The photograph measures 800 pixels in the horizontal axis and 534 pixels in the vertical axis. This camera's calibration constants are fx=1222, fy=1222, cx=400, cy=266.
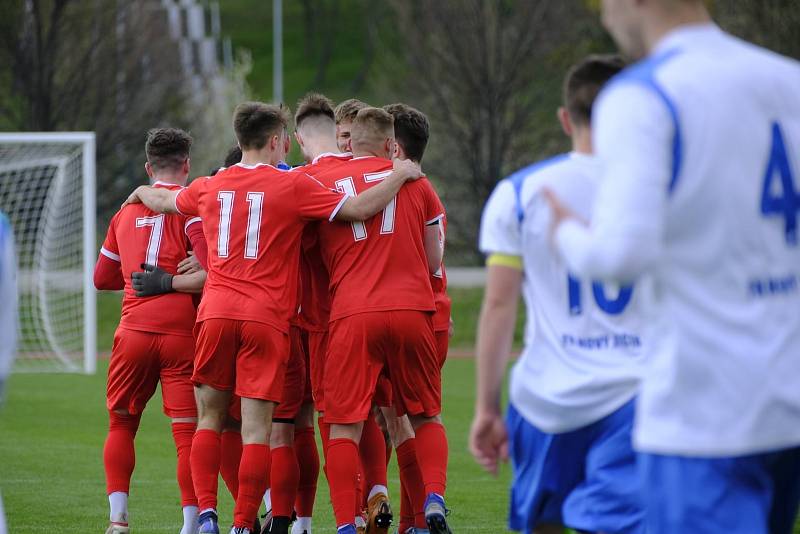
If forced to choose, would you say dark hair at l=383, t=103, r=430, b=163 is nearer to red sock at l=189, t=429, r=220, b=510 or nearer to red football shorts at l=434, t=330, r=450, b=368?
red football shorts at l=434, t=330, r=450, b=368

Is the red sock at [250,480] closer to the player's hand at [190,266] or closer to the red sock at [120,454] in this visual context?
the red sock at [120,454]

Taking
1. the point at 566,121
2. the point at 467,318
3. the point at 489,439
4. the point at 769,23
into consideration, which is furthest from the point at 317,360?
the point at 769,23

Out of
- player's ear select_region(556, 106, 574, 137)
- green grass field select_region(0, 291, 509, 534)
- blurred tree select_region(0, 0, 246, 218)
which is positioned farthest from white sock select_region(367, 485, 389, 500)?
blurred tree select_region(0, 0, 246, 218)

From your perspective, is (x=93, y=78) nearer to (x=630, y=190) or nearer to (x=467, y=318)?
(x=467, y=318)

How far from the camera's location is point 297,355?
706 centimetres

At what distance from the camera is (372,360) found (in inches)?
257

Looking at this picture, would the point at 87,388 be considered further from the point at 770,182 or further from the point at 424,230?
the point at 770,182

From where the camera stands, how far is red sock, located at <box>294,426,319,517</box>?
7.04m

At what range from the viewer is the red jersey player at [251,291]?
6316 mm

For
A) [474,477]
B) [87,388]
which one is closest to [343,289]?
[474,477]

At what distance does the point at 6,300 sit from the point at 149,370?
370 centimetres

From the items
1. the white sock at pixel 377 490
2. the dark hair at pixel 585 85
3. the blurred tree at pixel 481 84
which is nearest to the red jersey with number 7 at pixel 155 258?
the white sock at pixel 377 490

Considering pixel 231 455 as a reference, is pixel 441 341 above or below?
above

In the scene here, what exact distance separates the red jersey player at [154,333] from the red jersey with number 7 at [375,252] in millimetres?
980
